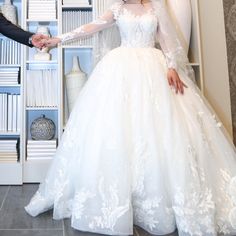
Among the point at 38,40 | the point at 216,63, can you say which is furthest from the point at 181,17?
the point at 38,40

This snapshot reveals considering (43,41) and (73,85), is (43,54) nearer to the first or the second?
(73,85)

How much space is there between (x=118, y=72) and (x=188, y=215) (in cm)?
84

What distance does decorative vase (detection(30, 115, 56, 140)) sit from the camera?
7.65ft

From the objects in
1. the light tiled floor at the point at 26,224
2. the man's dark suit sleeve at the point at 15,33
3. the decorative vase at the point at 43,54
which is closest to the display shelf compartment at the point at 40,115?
the decorative vase at the point at 43,54

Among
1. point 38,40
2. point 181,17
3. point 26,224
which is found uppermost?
point 181,17

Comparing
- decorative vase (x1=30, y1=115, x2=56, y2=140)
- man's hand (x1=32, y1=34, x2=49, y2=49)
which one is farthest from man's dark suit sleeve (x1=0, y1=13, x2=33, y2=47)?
decorative vase (x1=30, y1=115, x2=56, y2=140)

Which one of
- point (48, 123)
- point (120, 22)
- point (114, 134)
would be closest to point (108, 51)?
point (120, 22)

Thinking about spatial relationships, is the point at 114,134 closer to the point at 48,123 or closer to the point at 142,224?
the point at 142,224

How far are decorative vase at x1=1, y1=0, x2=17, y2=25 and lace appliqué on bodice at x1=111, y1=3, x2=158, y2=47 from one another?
3.54 ft

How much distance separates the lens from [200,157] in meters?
1.38

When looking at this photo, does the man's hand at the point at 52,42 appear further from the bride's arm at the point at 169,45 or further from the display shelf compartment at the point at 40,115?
the display shelf compartment at the point at 40,115

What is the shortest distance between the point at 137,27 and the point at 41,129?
3.85 feet

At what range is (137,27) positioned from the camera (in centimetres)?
173

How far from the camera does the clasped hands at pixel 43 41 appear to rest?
1.85m
